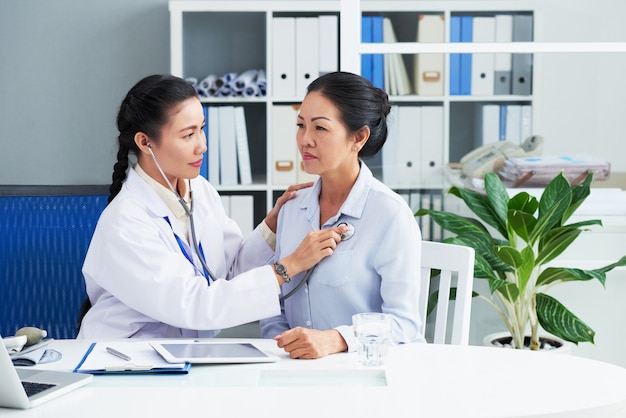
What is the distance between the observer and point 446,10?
9.95 ft

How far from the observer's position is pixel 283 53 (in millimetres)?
3705

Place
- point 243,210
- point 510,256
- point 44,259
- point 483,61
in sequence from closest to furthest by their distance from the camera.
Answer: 1. point 44,259
2. point 510,256
3. point 483,61
4. point 243,210

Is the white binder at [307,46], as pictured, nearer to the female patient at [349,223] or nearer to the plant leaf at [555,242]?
the plant leaf at [555,242]

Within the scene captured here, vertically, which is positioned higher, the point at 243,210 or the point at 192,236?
the point at 192,236

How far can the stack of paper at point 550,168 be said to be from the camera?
3.07 m

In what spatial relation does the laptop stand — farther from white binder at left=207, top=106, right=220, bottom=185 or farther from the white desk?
white binder at left=207, top=106, right=220, bottom=185

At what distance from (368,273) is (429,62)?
4.71 feet

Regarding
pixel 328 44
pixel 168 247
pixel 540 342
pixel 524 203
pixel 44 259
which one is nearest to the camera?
pixel 168 247

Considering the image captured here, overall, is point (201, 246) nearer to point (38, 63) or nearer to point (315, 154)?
point (315, 154)

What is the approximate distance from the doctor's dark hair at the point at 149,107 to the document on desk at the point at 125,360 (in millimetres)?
549

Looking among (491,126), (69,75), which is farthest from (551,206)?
(69,75)

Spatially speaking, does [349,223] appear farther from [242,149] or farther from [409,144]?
[242,149]

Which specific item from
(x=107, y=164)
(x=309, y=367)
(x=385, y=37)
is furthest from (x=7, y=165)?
(x=309, y=367)

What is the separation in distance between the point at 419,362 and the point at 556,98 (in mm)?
1774
